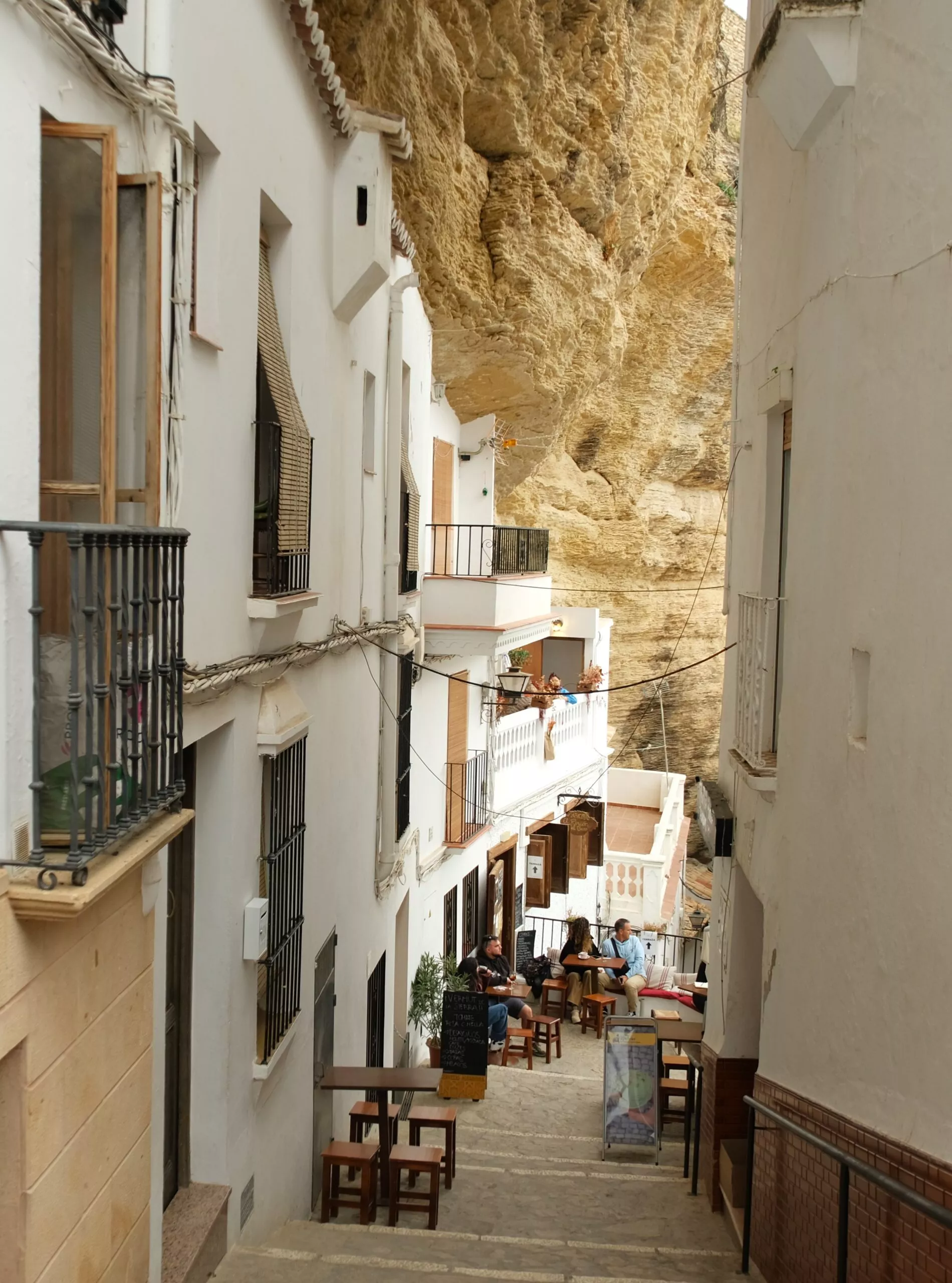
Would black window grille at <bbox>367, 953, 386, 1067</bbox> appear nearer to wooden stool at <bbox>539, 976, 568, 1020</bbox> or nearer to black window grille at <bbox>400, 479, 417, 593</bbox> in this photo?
black window grille at <bbox>400, 479, 417, 593</bbox>

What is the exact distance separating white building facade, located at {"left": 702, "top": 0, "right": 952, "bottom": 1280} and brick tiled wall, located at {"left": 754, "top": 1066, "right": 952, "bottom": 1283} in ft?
0.06

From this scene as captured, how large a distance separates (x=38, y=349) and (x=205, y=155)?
269 cm

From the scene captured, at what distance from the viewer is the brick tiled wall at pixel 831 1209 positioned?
4.58m

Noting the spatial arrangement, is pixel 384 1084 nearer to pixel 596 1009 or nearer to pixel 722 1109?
pixel 722 1109

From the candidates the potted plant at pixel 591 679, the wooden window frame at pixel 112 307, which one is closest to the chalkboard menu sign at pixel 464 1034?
the wooden window frame at pixel 112 307

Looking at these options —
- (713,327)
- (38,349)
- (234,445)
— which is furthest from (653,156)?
(38,349)

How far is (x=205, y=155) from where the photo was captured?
576cm

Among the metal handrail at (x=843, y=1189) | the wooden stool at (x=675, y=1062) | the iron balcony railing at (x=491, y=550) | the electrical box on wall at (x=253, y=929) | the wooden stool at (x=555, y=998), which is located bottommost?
the wooden stool at (x=555, y=998)

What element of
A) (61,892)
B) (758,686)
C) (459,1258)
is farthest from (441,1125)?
(61,892)

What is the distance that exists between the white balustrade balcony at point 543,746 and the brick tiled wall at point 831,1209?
39.0 ft

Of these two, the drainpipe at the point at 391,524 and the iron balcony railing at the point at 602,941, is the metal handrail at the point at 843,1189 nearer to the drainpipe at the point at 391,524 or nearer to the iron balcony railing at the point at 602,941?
the drainpipe at the point at 391,524

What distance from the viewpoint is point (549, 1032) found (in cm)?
1462

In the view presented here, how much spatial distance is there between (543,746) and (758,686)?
1383 cm

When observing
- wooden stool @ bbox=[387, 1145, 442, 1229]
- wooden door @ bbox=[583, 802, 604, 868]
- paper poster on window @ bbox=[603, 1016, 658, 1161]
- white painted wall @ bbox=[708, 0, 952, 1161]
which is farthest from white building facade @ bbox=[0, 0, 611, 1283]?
wooden door @ bbox=[583, 802, 604, 868]
